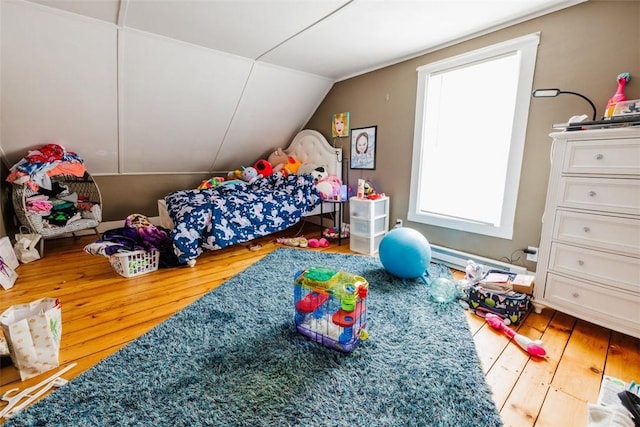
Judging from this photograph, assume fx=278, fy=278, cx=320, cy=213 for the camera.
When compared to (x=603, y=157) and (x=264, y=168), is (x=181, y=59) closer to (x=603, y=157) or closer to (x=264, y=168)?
(x=264, y=168)

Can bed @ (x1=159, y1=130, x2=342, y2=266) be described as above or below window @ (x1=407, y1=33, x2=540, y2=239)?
below

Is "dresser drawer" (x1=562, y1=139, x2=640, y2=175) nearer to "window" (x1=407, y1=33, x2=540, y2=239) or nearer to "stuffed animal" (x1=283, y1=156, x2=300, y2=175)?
"window" (x1=407, y1=33, x2=540, y2=239)

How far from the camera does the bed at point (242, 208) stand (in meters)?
2.58

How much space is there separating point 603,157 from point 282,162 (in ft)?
11.6

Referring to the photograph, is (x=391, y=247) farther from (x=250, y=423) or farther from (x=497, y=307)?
(x=250, y=423)

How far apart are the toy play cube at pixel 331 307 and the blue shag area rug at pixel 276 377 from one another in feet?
0.20

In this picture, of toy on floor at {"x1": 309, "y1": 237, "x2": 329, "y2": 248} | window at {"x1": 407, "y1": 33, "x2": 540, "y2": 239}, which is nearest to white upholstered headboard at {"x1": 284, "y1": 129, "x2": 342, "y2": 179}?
toy on floor at {"x1": 309, "y1": 237, "x2": 329, "y2": 248}

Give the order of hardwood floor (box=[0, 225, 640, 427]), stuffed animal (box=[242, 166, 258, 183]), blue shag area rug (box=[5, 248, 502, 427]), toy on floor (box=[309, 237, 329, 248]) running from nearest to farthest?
blue shag area rug (box=[5, 248, 502, 427])
hardwood floor (box=[0, 225, 640, 427])
toy on floor (box=[309, 237, 329, 248])
stuffed animal (box=[242, 166, 258, 183])

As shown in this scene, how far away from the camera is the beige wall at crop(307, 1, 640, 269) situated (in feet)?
5.71

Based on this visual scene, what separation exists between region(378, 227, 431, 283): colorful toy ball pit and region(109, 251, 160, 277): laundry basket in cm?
209

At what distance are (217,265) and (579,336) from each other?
109 inches

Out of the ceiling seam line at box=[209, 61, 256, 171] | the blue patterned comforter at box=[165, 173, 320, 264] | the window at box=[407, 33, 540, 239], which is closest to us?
the window at box=[407, 33, 540, 239]

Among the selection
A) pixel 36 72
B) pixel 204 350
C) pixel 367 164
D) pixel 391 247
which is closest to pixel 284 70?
pixel 367 164

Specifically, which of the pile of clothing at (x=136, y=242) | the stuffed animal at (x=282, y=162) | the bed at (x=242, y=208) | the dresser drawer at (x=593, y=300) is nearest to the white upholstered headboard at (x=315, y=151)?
the bed at (x=242, y=208)
